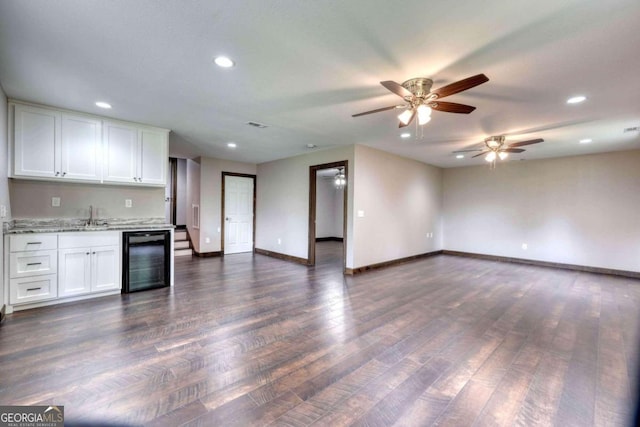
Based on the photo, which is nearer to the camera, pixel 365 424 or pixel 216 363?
pixel 365 424

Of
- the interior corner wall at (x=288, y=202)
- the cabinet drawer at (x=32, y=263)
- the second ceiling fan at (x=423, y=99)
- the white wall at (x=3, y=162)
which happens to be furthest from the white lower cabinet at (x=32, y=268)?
the second ceiling fan at (x=423, y=99)

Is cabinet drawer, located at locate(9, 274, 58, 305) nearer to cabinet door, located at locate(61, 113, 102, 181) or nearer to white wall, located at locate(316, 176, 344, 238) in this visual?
cabinet door, located at locate(61, 113, 102, 181)

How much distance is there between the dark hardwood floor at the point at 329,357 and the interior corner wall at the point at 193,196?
309 centimetres

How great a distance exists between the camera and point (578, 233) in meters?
6.01

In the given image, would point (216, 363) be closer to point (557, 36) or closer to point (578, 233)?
point (557, 36)

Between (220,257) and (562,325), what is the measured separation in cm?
625

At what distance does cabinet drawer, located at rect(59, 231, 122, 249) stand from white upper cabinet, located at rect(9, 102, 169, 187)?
0.78 metres

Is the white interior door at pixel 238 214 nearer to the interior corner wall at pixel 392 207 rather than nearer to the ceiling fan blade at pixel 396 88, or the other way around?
the interior corner wall at pixel 392 207

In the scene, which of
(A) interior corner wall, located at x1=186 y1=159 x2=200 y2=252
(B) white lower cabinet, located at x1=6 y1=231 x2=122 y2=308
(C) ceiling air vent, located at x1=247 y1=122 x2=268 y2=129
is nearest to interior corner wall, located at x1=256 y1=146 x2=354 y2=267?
(A) interior corner wall, located at x1=186 y1=159 x2=200 y2=252

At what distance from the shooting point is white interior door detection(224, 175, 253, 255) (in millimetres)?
7242

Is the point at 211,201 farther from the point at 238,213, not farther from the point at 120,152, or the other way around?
the point at 120,152

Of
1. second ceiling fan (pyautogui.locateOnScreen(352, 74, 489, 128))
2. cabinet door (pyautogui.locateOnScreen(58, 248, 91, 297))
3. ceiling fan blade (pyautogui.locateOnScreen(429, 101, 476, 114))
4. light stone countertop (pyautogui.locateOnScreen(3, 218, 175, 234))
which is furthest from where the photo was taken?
cabinet door (pyautogui.locateOnScreen(58, 248, 91, 297))

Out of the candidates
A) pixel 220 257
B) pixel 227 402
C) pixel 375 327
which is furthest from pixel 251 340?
pixel 220 257

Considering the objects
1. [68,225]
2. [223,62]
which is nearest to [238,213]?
[68,225]
